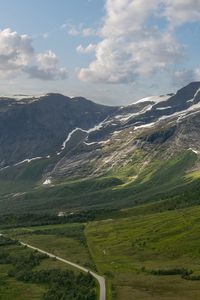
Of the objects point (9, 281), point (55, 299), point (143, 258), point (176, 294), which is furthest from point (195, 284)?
point (9, 281)

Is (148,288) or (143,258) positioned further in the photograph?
(143,258)

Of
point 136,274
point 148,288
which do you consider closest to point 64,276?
point 136,274

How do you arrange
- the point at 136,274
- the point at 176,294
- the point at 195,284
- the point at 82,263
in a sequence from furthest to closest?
the point at 82,263 < the point at 136,274 < the point at 195,284 < the point at 176,294

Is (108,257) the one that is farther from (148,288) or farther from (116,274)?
(148,288)

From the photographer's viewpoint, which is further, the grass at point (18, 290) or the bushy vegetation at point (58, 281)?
the grass at point (18, 290)

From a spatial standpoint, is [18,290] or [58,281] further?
[58,281]

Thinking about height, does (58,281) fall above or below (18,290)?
above

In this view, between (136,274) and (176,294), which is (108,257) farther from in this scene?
(176,294)

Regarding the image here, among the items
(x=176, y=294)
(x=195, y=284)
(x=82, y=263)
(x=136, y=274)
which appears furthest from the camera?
(x=82, y=263)

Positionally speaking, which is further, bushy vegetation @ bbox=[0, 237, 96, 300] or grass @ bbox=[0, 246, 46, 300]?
grass @ bbox=[0, 246, 46, 300]
